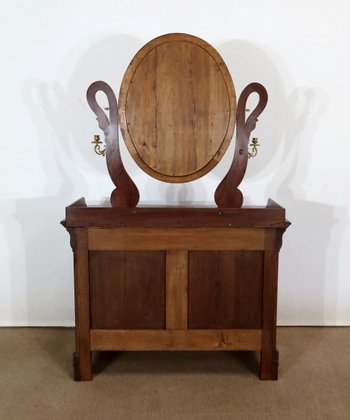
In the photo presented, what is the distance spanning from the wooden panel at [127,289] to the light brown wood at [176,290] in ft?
0.09

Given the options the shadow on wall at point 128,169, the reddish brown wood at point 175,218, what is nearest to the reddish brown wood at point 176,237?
the reddish brown wood at point 175,218

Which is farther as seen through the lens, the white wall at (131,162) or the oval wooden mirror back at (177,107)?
the white wall at (131,162)

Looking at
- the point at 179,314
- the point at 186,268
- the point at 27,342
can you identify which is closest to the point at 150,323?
the point at 179,314

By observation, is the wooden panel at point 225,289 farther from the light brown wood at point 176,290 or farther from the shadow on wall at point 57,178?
the shadow on wall at point 57,178

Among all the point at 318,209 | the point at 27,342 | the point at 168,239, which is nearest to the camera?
the point at 168,239

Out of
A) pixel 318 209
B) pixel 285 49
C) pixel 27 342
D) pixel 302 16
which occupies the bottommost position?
pixel 27 342

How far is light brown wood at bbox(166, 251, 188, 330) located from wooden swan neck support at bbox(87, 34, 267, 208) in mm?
330

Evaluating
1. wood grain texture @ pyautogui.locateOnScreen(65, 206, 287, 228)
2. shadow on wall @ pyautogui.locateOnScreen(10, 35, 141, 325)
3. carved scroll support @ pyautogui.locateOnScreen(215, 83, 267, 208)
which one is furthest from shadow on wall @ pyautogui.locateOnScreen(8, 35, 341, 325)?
wood grain texture @ pyautogui.locateOnScreen(65, 206, 287, 228)

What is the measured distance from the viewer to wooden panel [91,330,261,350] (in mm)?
2059

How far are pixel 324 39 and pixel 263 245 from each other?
131 cm

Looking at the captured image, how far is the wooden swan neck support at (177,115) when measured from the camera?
6.76 feet

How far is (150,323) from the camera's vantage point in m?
2.06

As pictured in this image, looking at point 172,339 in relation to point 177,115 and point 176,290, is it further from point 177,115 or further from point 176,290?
point 177,115

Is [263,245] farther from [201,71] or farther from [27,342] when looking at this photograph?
[27,342]
